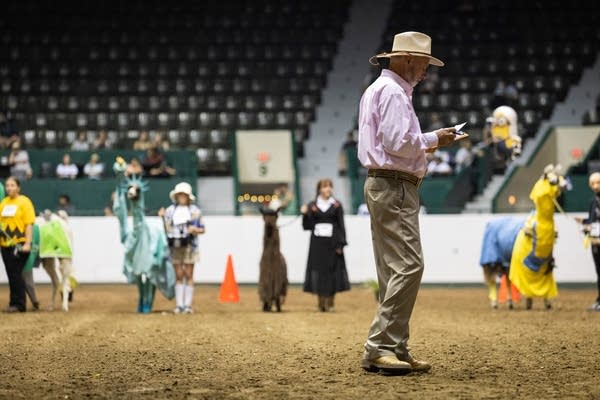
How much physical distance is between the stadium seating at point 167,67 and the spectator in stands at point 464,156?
4935 millimetres

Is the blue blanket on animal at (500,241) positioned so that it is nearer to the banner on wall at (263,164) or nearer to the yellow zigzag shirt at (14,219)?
the yellow zigzag shirt at (14,219)

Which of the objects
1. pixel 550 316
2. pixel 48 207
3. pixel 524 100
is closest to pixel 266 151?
pixel 48 207

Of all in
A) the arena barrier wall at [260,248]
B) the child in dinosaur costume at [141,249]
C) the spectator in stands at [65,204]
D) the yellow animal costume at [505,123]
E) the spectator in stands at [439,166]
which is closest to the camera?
the child in dinosaur costume at [141,249]

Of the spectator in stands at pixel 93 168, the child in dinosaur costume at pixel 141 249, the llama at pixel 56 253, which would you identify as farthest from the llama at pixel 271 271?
the spectator in stands at pixel 93 168

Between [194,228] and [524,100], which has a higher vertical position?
[524,100]

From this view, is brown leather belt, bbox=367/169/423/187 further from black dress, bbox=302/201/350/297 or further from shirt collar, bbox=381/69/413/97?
black dress, bbox=302/201/350/297

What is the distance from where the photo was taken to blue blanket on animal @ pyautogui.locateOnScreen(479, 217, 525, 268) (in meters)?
15.8

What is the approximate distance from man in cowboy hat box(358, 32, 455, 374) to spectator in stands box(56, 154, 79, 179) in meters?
16.6

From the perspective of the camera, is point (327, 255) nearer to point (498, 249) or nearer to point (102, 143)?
point (498, 249)

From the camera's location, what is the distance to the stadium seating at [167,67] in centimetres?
2859

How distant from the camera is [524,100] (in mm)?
29719

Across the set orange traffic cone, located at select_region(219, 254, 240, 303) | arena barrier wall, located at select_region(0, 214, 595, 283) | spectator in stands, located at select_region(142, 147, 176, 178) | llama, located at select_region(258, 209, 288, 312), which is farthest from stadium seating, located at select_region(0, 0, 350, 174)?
llama, located at select_region(258, 209, 288, 312)

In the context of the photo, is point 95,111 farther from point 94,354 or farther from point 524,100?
point 94,354

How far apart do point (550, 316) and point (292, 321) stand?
3283 mm
